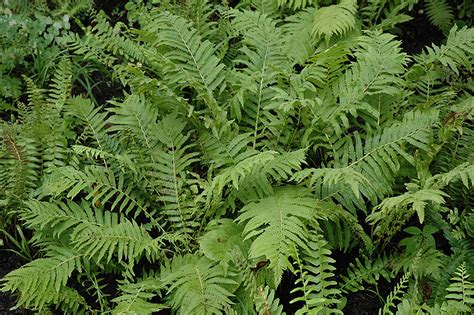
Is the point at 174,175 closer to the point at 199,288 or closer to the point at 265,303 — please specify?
the point at 199,288

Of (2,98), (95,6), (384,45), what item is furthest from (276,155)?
(95,6)

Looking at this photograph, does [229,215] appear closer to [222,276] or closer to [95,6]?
[222,276]

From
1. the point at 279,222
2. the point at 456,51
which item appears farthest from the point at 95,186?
the point at 456,51

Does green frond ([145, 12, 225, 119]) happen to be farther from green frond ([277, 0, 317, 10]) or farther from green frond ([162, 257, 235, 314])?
green frond ([162, 257, 235, 314])

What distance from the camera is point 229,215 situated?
143 inches

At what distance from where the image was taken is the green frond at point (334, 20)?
411cm

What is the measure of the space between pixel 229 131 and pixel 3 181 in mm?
1440

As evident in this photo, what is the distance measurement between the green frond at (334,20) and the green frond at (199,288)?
1.83m

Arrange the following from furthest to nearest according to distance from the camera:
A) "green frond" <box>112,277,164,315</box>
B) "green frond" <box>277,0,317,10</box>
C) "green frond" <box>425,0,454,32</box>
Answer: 1. "green frond" <box>425,0,454,32</box>
2. "green frond" <box>277,0,317,10</box>
3. "green frond" <box>112,277,164,315</box>

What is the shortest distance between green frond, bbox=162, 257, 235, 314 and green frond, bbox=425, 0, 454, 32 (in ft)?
9.00

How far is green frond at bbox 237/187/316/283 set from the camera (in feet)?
9.60

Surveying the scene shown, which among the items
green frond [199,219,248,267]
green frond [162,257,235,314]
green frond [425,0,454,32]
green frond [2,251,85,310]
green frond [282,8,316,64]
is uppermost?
green frond [425,0,454,32]

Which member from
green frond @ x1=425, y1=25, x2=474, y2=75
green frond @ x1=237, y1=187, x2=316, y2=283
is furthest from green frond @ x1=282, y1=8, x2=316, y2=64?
green frond @ x1=237, y1=187, x2=316, y2=283

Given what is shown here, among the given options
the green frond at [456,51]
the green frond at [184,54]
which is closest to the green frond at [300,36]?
the green frond at [184,54]
